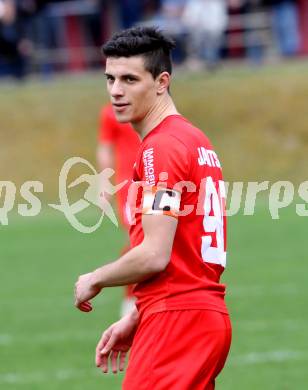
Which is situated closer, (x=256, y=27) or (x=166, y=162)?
(x=166, y=162)

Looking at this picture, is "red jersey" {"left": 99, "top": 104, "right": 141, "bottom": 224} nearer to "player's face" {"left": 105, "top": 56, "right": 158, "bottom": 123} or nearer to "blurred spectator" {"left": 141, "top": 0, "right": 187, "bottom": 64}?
"player's face" {"left": 105, "top": 56, "right": 158, "bottom": 123}

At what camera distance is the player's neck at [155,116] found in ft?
15.3

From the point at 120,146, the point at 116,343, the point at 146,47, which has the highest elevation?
the point at 146,47

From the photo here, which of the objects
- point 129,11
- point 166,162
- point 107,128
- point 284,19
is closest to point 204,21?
point 284,19

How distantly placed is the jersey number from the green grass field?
2760 millimetres

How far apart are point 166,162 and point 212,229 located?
1.16ft

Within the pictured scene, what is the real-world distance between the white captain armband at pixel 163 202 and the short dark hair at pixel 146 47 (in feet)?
1.68

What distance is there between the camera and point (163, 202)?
4410 millimetres

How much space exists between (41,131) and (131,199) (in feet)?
58.1

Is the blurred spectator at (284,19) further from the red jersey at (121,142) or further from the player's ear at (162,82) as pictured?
the player's ear at (162,82)

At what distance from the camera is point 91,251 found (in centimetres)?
1421

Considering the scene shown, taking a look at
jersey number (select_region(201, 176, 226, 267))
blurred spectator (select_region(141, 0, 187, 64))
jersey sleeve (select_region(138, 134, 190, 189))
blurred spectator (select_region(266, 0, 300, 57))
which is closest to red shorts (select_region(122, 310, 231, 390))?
jersey number (select_region(201, 176, 226, 267))

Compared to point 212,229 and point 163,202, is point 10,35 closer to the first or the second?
point 212,229

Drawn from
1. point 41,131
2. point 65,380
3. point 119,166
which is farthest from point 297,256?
point 41,131
